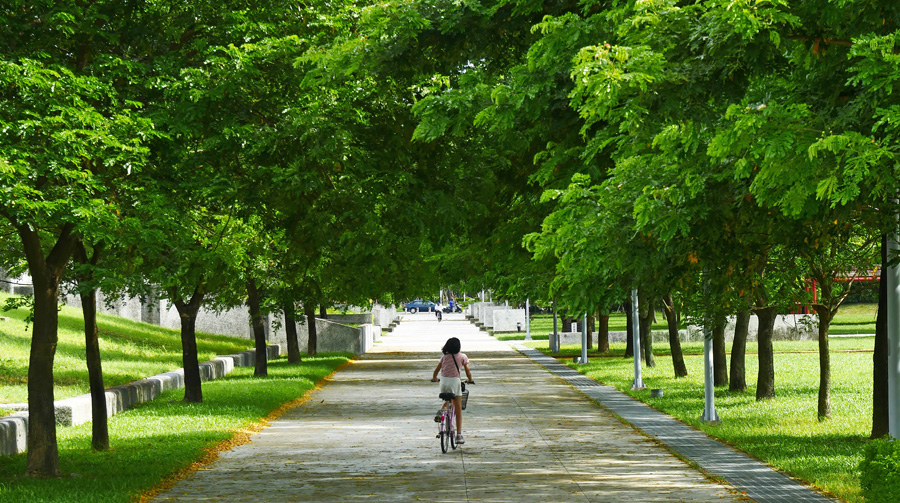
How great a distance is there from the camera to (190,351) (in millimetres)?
22266

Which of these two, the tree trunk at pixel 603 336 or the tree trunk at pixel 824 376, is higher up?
the tree trunk at pixel 824 376

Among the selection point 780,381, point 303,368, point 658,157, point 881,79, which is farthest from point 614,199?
point 303,368

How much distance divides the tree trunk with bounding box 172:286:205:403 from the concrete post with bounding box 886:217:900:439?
546 inches

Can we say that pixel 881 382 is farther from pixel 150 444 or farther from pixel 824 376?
pixel 150 444

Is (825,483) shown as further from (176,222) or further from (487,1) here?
(176,222)

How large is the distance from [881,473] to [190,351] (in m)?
16.3

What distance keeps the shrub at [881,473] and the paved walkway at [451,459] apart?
2.12 meters

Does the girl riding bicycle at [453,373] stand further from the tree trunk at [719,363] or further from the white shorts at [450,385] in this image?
the tree trunk at [719,363]

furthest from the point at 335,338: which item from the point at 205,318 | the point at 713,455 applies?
the point at 713,455

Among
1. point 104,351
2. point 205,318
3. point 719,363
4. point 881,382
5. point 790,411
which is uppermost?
point 881,382

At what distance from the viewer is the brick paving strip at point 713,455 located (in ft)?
37.1

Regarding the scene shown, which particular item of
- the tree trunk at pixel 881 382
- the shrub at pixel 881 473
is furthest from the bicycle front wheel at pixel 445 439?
the shrub at pixel 881 473

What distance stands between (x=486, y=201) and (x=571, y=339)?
1459 inches

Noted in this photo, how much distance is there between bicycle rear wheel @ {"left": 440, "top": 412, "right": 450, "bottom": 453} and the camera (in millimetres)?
14859
